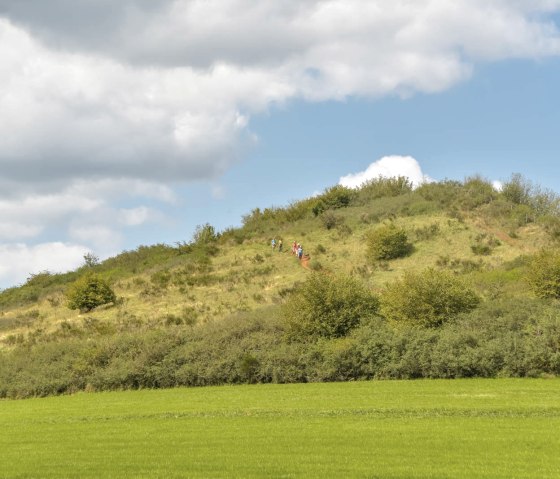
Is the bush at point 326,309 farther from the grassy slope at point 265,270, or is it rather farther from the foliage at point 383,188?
the foliage at point 383,188

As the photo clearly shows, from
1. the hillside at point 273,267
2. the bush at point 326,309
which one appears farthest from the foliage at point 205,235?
the bush at point 326,309

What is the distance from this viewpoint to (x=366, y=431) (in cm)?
1370

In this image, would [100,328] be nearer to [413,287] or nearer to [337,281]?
[337,281]

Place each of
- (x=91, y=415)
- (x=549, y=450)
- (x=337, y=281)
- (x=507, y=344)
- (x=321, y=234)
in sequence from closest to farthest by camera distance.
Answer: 1. (x=549, y=450)
2. (x=91, y=415)
3. (x=507, y=344)
4. (x=337, y=281)
5. (x=321, y=234)

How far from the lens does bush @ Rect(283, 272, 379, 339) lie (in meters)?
27.0

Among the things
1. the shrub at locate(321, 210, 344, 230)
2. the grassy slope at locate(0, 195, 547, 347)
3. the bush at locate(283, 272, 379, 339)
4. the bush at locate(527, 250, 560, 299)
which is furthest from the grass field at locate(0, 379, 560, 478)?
the shrub at locate(321, 210, 344, 230)

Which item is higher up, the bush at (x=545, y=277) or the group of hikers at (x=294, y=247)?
the group of hikers at (x=294, y=247)

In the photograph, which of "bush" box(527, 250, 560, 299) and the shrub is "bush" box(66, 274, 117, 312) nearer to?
the shrub

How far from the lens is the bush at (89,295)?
4662 centimetres

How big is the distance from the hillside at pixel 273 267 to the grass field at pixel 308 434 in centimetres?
592

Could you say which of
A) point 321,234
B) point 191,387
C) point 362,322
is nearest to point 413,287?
point 362,322

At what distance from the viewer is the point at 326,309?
27547 millimetres

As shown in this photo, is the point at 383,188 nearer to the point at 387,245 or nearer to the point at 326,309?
the point at 387,245

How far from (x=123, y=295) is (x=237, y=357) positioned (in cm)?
2695
